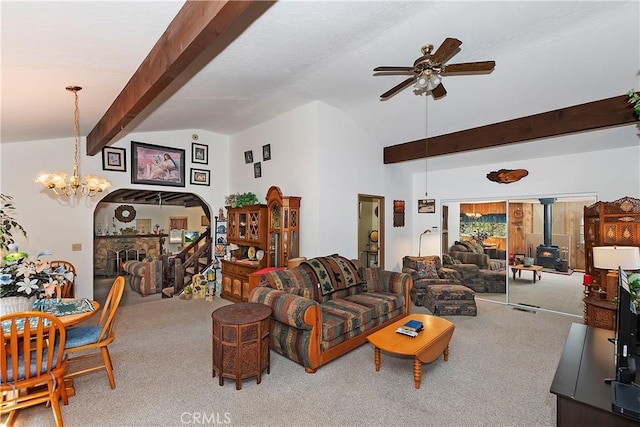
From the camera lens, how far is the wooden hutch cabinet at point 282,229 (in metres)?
4.89

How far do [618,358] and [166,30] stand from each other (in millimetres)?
3378

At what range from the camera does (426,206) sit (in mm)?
6926

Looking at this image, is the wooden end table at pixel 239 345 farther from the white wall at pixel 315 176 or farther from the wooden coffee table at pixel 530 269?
the wooden coffee table at pixel 530 269

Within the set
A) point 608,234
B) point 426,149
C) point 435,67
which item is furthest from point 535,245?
point 435,67

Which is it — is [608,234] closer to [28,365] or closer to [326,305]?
[326,305]

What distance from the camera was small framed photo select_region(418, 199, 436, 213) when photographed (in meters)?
6.83

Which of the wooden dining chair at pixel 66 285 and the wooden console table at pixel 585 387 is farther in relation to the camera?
the wooden dining chair at pixel 66 285

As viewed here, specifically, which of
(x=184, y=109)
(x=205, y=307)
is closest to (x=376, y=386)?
(x=205, y=307)

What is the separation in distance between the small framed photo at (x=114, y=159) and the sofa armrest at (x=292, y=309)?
12.7 feet

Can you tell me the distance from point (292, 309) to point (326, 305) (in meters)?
0.90

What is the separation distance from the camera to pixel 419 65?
279 centimetres

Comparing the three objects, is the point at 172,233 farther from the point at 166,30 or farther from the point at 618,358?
the point at 618,358
